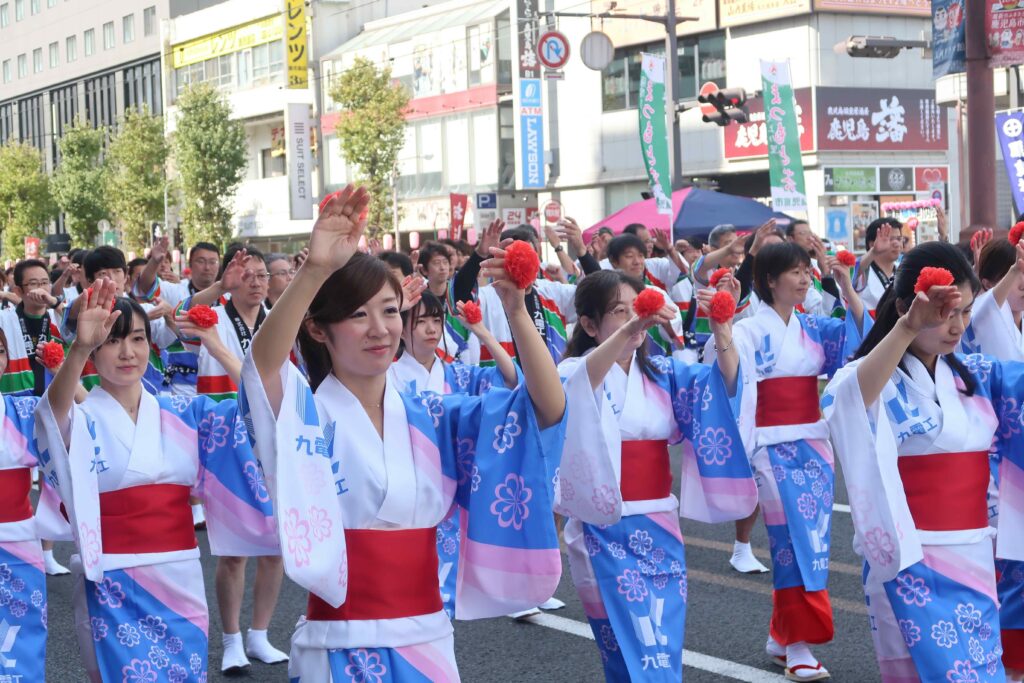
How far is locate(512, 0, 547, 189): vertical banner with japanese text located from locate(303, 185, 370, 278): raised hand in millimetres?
28847

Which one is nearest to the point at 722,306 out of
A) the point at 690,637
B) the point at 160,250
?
the point at 690,637

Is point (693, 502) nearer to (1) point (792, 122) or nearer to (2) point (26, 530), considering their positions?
(2) point (26, 530)

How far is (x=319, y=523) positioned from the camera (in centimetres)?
270

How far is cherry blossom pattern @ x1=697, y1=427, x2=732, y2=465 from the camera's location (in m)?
4.53

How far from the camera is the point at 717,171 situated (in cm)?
2805

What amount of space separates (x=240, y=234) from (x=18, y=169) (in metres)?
10.6

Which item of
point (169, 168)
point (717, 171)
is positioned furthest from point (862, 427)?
point (169, 168)

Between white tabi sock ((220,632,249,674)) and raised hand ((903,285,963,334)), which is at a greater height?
raised hand ((903,285,963,334))

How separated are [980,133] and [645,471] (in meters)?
7.49

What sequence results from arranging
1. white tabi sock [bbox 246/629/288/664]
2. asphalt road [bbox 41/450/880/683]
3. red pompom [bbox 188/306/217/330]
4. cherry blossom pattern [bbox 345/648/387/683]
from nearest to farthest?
cherry blossom pattern [bbox 345/648/387/683] < red pompom [bbox 188/306/217/330] < asphalt road [bbox 41/450/880/683] < white tabi sock [bbox 246/629/288/664]

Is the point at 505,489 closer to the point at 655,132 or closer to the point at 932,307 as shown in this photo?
the point at 932,307

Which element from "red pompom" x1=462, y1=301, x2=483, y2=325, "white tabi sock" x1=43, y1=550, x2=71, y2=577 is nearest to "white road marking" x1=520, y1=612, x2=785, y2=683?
"red pompom" x1=462, y1=301, x2=483, y2=325

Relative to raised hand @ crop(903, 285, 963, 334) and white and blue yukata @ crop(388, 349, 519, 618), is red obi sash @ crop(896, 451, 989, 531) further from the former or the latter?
white and blue yukata @ crop(388, 349, 519, 618)

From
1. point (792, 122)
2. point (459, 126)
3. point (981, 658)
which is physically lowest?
point (981, 658)
